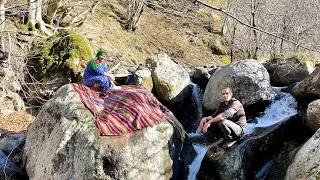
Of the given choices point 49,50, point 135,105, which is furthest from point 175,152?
point 49,50

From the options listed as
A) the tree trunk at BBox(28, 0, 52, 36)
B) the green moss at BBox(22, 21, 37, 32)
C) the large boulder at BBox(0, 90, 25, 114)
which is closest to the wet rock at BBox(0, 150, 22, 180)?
the large boulder at BBox(0, 90, 25, 114)

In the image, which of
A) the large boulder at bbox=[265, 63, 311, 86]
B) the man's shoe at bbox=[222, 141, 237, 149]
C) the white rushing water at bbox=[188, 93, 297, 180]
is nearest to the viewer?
the man's shoe at bbox=[222, 141, 237, 149]

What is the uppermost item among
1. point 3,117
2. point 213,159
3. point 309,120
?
point 309,120

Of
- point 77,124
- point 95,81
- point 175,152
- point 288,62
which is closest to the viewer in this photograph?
point 77,124

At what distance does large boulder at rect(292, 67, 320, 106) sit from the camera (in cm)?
736

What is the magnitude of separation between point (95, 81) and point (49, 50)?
437 cm

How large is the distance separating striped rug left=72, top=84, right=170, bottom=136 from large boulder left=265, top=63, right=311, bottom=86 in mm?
6051

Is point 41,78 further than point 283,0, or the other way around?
point 283,0

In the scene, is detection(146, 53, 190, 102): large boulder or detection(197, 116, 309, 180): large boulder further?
detection(146, 53, 190, 102): large boulder

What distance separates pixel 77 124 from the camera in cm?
539

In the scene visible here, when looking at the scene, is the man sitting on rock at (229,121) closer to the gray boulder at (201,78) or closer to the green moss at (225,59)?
the gray boulder at (201,78)

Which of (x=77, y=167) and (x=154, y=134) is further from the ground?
(x=154, y=134)

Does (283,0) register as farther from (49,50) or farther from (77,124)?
(77,124)

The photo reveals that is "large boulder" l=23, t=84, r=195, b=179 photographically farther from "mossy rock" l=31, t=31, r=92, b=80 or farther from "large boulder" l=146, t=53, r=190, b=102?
"mossy rock" l=31, t=31, r=92, b=80
